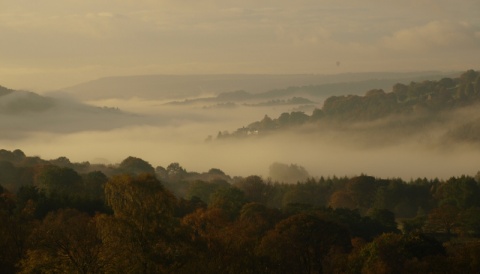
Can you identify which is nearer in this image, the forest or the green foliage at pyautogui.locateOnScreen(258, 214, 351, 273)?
the forest

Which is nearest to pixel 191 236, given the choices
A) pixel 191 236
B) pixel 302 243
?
pixel 191 236

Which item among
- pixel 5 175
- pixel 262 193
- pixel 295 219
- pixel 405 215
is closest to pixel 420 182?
pixel 405 215

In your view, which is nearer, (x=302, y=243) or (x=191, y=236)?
(x=191, y=236)

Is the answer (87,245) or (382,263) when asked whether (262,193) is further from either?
(87,245)

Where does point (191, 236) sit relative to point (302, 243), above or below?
above

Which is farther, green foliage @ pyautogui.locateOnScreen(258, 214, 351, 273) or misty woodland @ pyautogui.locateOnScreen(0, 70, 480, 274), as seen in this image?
green foliage @ pyautogui.locateOnScreen(258, 214, 351, 273)

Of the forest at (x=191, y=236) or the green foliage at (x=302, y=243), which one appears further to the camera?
the green foliage at (x=302, y=243)

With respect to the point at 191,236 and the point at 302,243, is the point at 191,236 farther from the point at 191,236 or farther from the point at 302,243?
the point at 302,243

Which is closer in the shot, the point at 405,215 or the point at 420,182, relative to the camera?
the point at 405,215

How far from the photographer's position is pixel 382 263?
62.8m

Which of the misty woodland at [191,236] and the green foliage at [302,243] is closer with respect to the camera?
the misty woodland at [191,236]

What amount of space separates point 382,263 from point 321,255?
1069 centimetres

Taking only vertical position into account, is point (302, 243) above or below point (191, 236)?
below

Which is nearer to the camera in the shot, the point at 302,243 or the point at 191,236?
the point at 191,236
